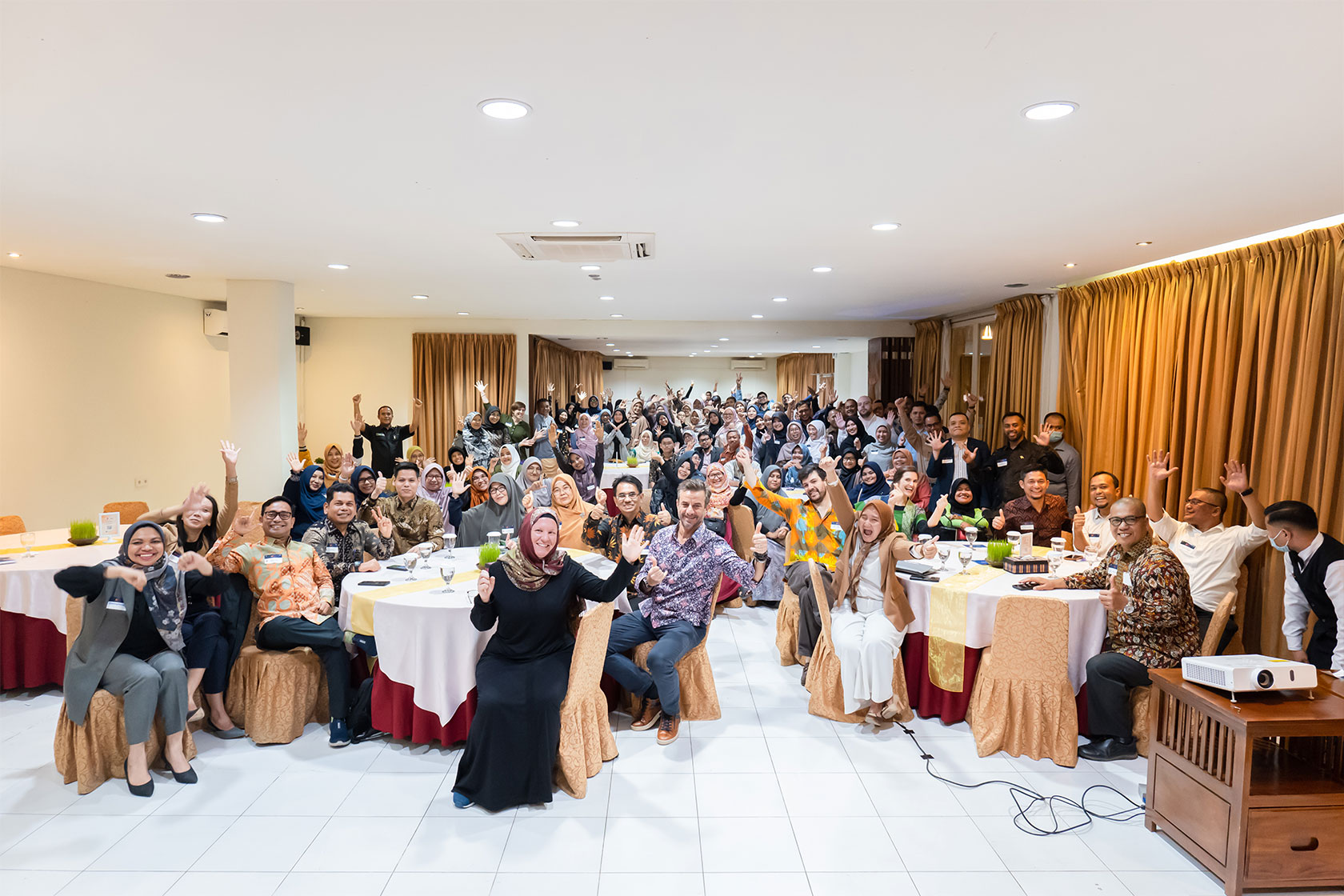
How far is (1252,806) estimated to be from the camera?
8.11 feet

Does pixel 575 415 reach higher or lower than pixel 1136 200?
lower

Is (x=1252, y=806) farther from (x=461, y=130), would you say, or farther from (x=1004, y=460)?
(x=1004, y=460)

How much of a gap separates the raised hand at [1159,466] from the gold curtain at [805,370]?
12.6 meters

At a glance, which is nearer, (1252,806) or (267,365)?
(1252,806)

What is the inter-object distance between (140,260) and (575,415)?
22.5ft

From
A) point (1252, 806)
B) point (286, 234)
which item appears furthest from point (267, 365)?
point (1252, 806)

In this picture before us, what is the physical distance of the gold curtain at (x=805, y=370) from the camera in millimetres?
18875

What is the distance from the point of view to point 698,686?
12.8ft

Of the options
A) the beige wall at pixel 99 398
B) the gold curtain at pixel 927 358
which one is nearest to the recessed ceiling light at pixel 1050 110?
the beige wall at pixel 99 398

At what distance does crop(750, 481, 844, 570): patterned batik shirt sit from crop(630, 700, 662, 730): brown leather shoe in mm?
1188

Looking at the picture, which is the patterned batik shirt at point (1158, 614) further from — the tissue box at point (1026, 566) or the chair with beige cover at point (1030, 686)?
the tissue box at point (1026, 566)

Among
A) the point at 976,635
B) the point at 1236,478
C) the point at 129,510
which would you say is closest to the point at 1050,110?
the point at 976,635

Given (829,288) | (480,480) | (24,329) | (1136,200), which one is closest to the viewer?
(1136,200)

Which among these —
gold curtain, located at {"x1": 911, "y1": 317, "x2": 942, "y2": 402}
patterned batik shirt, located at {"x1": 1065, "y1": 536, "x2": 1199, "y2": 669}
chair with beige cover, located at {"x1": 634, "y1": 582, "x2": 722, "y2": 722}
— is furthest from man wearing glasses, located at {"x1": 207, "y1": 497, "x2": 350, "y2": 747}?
gold curtain, located at {"x1": 911, "y1": 317, "x2": 942, "y2": 402}
